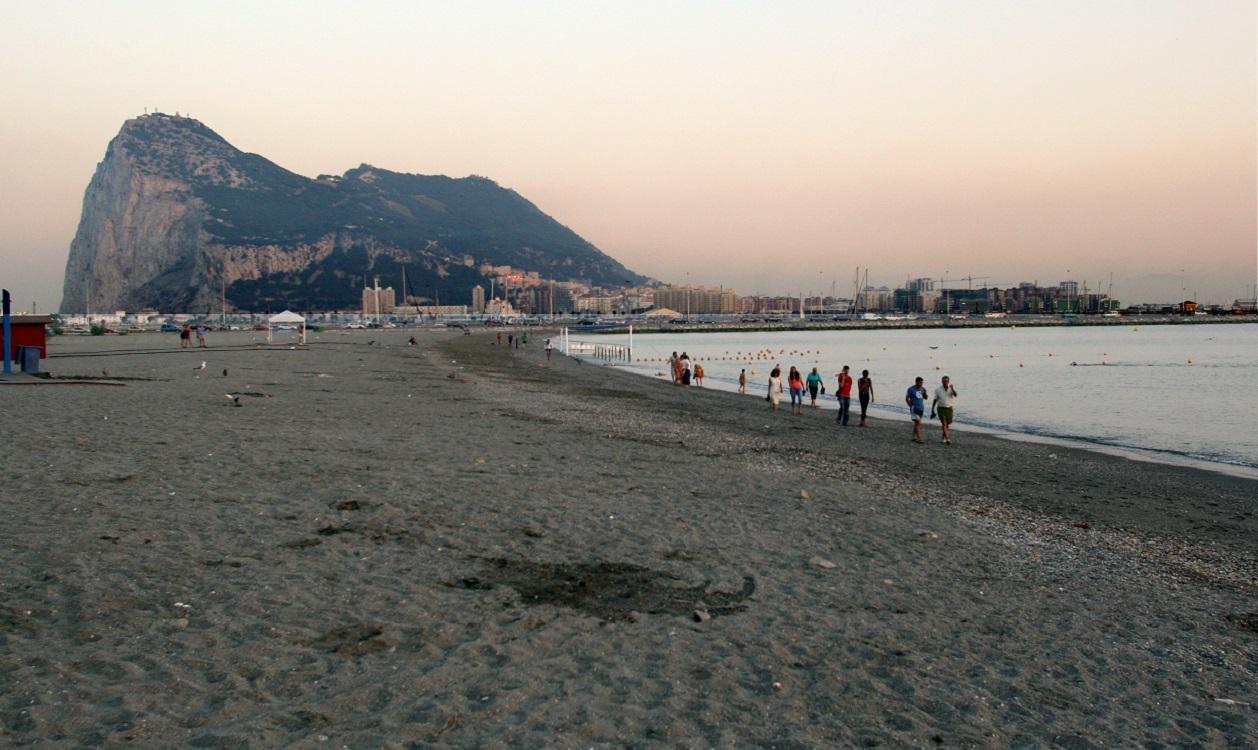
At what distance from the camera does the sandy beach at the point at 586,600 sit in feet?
16.6

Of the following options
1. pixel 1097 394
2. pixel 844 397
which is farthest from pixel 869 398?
pixel 1097 394

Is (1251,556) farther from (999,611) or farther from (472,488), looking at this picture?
(472,488)

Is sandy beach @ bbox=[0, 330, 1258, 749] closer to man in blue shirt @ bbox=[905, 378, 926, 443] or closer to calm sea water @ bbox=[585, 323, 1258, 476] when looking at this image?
man in blue shirt @ bbox=[905, 378, 926, 443]

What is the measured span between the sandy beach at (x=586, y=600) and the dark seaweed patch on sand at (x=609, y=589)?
0.04m

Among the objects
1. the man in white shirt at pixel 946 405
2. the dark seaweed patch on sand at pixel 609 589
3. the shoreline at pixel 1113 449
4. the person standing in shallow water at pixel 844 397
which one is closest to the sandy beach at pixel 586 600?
the dark seaweed patch on sand at pixel 609 589

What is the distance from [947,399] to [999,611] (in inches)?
518

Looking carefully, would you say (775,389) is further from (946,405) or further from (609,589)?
(609,589)

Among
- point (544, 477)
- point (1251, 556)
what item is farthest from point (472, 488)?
point (1251, 556)

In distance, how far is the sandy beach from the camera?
506cm

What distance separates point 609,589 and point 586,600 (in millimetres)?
341

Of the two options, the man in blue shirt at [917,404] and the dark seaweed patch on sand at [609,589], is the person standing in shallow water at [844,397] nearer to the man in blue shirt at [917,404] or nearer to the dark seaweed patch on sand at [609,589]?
the man in blue shirt at [917,404]

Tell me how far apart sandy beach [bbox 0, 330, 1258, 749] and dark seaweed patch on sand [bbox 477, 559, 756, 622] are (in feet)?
0.12

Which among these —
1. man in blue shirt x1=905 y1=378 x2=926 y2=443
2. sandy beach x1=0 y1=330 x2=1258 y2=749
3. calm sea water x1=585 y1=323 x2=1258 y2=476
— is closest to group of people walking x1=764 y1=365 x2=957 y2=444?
man in blue shirt x1=905 y1=378 x2=926 y2=443

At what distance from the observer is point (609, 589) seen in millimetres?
7402
